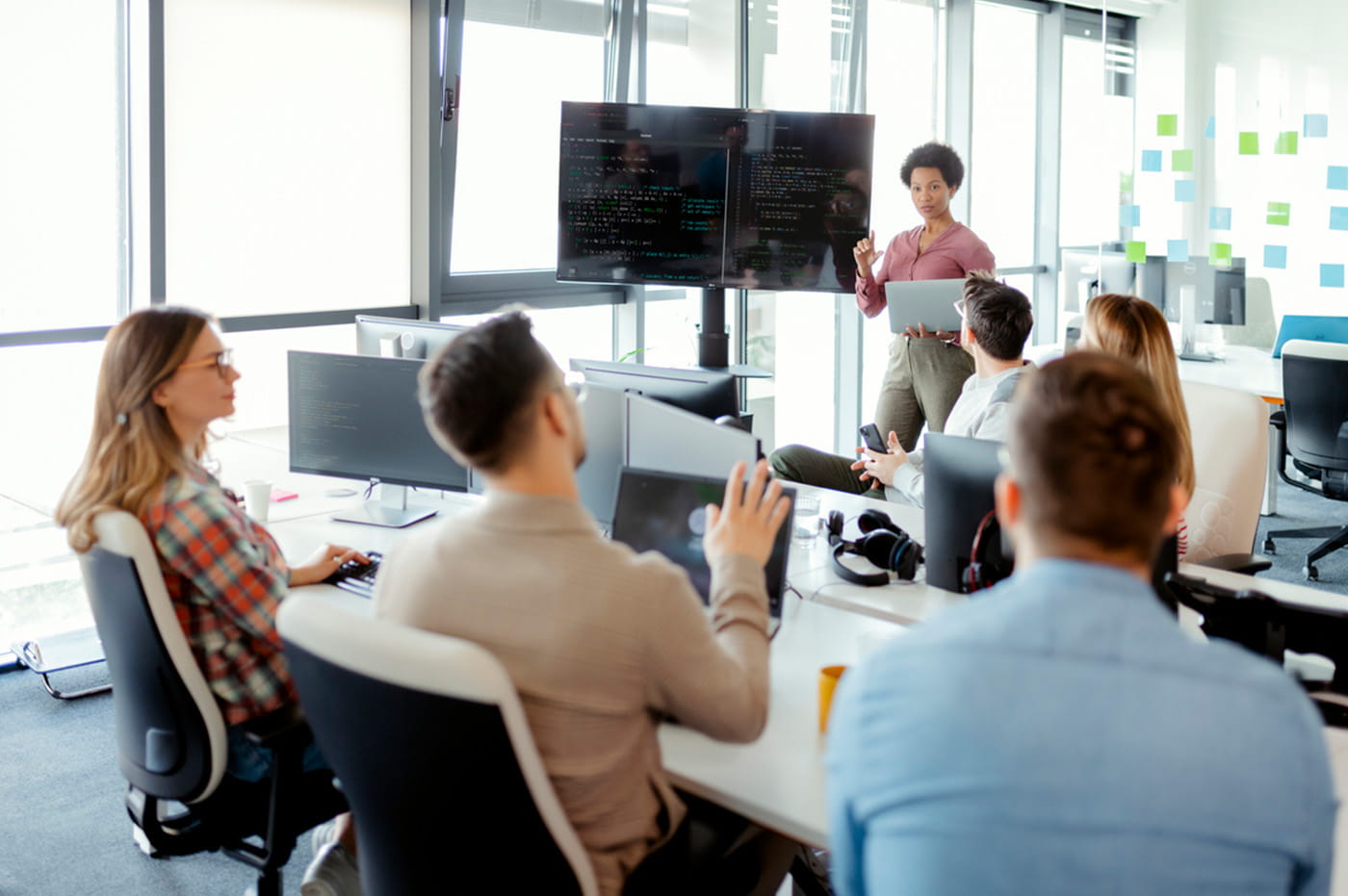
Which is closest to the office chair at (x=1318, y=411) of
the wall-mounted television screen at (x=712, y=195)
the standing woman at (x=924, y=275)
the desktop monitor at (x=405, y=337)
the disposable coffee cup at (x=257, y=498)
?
the standing woman at (x=924, y=275)

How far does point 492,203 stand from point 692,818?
3.72m

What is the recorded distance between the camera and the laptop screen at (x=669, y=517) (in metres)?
2.37

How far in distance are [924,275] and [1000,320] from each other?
1.79 metres

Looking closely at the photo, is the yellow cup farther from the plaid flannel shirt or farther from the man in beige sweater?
the plaid flannel shirt

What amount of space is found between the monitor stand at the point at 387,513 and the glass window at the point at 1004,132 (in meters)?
4.63

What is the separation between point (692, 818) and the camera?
1.87 m

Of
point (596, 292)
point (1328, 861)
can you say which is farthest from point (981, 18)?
point (1328, 861)

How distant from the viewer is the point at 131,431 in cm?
220

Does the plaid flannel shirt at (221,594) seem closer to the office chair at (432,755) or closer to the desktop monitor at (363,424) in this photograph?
the office chair at (432,755)

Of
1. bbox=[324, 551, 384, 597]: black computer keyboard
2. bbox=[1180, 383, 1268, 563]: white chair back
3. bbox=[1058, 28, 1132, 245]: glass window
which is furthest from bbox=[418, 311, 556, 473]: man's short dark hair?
bbox=[1058, 28, 1132, 245]: glass window

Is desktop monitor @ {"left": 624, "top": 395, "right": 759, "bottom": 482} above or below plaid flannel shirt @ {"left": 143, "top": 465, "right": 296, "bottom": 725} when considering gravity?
above

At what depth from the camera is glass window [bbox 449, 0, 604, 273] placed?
500 cm

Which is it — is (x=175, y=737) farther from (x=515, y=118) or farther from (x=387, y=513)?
(x=515, y=118)

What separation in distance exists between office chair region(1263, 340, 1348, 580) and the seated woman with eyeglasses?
13.5ft
